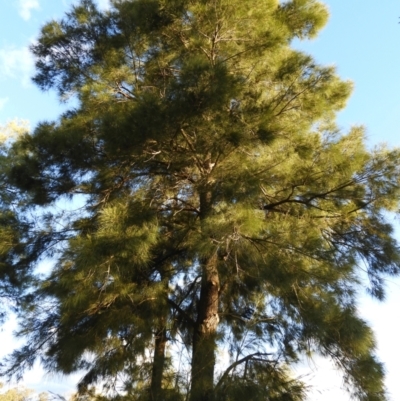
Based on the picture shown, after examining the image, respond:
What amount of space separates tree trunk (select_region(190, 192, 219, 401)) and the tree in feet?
0.05

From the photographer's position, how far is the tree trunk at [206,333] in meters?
4.75

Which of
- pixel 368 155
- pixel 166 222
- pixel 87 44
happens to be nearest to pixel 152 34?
pixel 87 44

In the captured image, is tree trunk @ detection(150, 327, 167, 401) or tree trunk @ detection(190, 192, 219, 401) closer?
tree trunk @ detection(190, 192, 219, 401)

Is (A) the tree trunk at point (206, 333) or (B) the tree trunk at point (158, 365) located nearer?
(A) the tree trunk at point (206, 333)

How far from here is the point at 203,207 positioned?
18.6 feet

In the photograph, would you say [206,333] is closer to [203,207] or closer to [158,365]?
[158,365]

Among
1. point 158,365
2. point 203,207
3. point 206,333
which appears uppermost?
point 203,207

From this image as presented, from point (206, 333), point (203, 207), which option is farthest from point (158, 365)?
point (203, 207)

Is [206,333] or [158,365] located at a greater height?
[206,333]

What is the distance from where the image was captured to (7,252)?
601cm

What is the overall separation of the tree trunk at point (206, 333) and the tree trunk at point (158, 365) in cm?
35

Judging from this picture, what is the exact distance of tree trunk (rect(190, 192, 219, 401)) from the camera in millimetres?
4750

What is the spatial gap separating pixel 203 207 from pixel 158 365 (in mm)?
1671

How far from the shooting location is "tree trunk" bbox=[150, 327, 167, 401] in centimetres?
494
